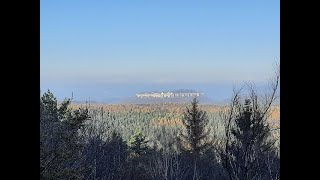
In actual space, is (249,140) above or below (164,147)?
above

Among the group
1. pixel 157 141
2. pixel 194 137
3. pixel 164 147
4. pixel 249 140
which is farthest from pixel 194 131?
pixel 249 140

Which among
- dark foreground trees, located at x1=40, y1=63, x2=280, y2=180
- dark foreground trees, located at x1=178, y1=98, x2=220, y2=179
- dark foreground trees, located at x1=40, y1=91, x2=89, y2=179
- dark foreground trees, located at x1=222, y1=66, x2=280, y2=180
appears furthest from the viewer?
dark foreground trees, located at x1=178, y1=98, x2=220, y2=179

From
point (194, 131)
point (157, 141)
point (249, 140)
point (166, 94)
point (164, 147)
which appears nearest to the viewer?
point (249, 140)

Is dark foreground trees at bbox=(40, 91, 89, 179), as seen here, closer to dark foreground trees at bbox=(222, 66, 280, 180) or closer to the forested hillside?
the forested hillside

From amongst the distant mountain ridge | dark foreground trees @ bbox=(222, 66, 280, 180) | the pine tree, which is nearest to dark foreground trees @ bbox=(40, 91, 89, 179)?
the distant mountain ridge

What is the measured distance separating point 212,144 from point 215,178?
391 mm

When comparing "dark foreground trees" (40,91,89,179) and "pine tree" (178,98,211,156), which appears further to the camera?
"pine tree" (178,98,211,156)

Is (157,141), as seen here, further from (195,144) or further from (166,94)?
(166,94)

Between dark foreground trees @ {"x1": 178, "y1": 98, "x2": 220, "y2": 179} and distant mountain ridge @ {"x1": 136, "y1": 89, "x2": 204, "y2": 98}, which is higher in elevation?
distant mountain ridge @ {"x1": 136, "y1": 89, "x2": 204, "y2": 98}
